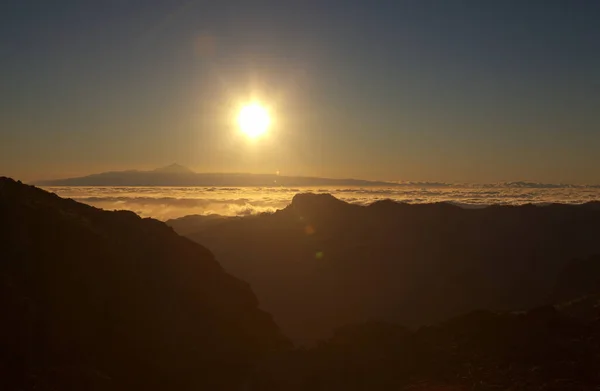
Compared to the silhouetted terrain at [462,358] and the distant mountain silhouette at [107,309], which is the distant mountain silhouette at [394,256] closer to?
the distant mountain silhouette at [107,309]

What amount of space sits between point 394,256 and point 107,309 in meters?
118

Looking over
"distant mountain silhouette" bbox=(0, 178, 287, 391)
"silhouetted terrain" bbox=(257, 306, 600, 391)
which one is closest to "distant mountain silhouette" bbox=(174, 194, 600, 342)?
"distant mountain silhouette" bbox=(0, 178, 287, 391)

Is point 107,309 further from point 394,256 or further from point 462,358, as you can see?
point 394,256

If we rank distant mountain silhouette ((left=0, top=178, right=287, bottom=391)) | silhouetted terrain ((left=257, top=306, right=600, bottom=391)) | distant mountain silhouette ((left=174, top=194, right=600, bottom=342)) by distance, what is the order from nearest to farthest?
silhouetted terrain ((left=257, top=306, right=600, bottom=391)) → distant mountain silhouette ((left=0, top=178, right=287, bottom=391)) → distant mountain silhouette ((left=174, top=194, right=600, bottom=342))

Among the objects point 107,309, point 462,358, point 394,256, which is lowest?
point 394,256

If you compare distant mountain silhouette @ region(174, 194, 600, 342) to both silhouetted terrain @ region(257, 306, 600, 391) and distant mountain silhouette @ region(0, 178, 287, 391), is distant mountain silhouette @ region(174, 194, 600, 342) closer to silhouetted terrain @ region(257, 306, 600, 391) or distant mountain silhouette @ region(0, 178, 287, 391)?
distant mountain silhouette @ region(0, 178, 287, 391)

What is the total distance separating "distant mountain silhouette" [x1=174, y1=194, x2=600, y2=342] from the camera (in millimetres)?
117438

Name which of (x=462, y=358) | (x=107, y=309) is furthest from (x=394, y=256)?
(x=462, y=358)

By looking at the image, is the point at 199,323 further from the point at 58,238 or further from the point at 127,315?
the point at 58,238

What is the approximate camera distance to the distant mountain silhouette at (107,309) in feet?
86.4

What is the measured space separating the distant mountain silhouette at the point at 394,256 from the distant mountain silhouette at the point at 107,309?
195 ft

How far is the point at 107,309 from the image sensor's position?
31.9 meters

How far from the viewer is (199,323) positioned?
1422 inches

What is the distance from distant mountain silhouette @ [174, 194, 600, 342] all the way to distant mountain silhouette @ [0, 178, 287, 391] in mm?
59340
